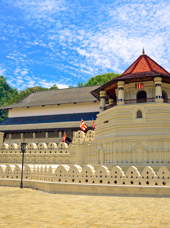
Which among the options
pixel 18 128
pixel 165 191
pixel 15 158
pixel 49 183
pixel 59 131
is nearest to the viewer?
pixel 165 191

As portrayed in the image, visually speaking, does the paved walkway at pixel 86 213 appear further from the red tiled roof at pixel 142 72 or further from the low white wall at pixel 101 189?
the red tiled roof at pixel 142 72

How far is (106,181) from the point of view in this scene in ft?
46.4

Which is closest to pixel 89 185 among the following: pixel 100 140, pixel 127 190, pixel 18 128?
pixel 127 190

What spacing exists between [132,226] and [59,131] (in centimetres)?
3168

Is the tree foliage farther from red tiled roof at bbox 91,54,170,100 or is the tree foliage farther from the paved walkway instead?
the paved walkway

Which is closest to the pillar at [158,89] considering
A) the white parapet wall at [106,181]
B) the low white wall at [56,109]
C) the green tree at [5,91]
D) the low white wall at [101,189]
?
the white parapet wall at [106,181]

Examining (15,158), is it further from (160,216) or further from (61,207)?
(160,216)

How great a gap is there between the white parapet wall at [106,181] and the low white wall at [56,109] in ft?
85.5

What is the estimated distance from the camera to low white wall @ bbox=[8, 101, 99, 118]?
41812 millimetres

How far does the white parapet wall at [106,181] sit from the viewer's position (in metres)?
13.3

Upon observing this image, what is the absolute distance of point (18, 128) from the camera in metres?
41.4

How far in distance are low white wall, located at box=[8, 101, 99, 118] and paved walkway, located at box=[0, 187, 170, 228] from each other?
29985 mm

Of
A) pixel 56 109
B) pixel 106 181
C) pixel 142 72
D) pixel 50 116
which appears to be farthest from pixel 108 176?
pixel 56 109

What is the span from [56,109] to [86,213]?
116ft
